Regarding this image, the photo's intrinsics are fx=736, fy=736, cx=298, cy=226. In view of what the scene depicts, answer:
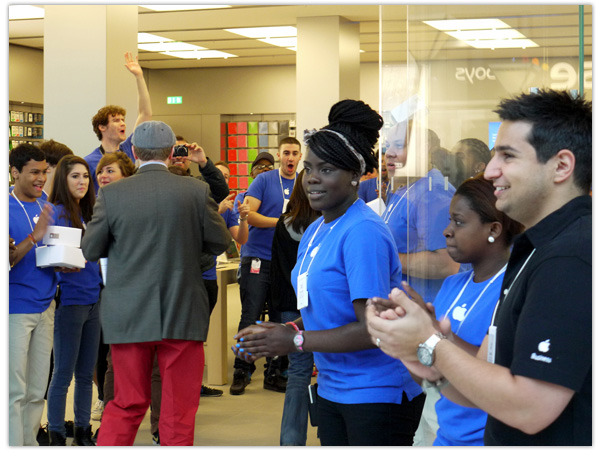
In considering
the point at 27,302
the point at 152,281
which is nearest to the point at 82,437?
the point at 27,302

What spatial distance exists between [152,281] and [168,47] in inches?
365

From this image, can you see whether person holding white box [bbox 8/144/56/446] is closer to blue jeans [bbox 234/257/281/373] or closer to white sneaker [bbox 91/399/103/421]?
white sneaker [bbox 91/399/103/421]

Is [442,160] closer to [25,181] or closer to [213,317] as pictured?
[25,181]

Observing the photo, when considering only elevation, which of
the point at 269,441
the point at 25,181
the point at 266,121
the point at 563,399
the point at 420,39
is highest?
the point at 266,121

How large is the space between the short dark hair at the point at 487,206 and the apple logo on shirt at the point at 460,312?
0.79 feet

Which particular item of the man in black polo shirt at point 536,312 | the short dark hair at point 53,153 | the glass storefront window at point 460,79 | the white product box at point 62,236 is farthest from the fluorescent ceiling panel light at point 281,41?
the man in black polo shirt at point 536,312

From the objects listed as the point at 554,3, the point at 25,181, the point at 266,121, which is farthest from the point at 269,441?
the point at 266,121

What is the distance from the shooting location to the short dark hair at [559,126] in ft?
4.22

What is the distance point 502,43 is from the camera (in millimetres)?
2279

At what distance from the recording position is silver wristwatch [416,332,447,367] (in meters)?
1.28

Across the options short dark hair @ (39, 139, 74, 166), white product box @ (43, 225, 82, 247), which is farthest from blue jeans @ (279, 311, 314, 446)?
short dark hair @ (39, 139, 74, 166)

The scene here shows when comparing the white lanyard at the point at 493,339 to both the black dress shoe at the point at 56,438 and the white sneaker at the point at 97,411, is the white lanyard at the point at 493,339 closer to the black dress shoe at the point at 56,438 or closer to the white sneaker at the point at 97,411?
the black dress shoe at the point at 56,438

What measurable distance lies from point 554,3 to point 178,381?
2.11 meters

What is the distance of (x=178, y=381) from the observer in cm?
320
